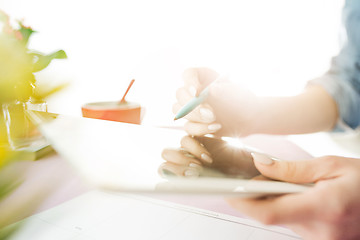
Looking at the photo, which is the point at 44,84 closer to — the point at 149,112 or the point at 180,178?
the point at 180,178

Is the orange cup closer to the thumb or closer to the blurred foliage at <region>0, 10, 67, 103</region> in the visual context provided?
the thumb

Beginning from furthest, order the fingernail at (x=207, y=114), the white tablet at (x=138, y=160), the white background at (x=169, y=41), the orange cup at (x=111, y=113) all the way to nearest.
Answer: the white background at (x=169, y=41) < the orange cup at (x=111, y=113) < the fingernail at (x=207, y=114) < the white tablet at (x=138, y=160)

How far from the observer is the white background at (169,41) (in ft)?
3.12

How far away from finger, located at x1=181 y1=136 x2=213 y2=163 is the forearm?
294 millimetres

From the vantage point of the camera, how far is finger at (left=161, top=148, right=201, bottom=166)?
0.97ft

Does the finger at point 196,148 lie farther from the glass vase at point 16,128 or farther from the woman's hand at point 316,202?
the glass vase at point 16,128

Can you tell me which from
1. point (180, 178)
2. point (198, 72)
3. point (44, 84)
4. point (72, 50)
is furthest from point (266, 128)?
point (72, 50)

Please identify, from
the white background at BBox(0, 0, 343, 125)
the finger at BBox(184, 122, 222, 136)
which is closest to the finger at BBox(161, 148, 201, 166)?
the finger at BBox(184, 122, 222, 136)

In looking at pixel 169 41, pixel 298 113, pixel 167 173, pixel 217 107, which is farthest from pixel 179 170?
pixel 169 41

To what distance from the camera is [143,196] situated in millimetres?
396

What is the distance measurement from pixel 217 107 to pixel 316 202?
0.31 metres

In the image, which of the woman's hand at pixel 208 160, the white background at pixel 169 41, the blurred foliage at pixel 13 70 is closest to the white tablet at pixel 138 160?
the woman's hand at pixel 208 160

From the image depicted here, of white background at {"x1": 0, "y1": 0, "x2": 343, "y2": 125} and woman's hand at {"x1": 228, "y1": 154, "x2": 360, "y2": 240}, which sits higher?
white background at {"x1": 0, "y1": 0, "x2": 343, "y2": 125}

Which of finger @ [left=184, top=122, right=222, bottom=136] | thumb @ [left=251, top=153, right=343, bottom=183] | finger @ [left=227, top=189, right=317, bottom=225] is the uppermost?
thumb @ [left=251, top=153, right=343, bottom=183]
